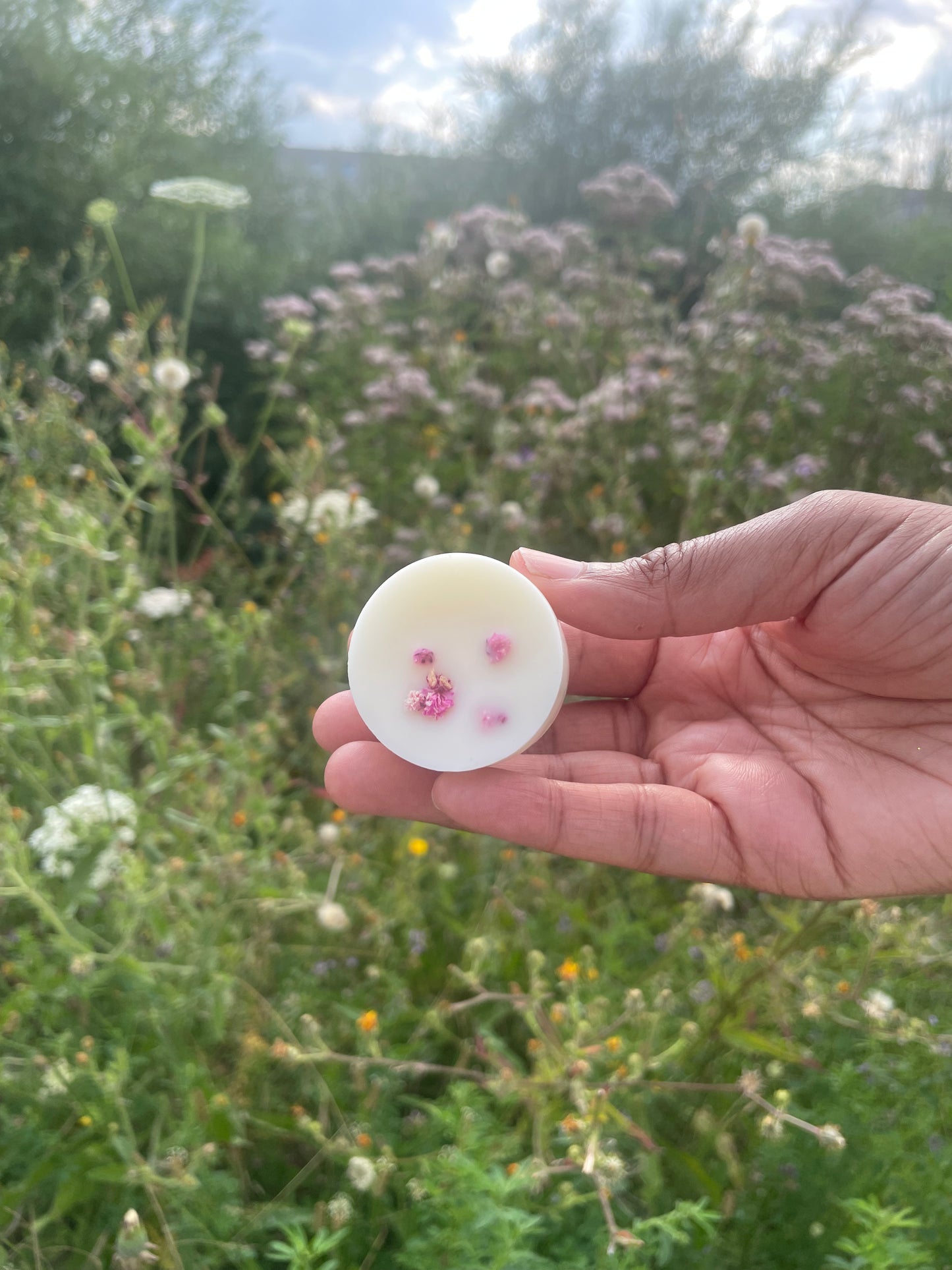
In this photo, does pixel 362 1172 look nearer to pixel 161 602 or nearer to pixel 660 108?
pixel 161 602

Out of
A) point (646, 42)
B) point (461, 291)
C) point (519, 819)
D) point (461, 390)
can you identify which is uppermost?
point (646, 42)

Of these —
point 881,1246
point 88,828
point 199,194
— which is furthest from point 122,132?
point 881,1246

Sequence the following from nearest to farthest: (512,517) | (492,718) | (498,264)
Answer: (492,718), (512,517), (498,264)

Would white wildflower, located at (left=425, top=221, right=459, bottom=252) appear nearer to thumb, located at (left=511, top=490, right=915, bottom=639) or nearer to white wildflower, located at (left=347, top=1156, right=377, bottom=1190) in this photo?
thumb, located at (left=511, top=490, right=915, bottom=639)

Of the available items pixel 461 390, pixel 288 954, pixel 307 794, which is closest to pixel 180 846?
pixel 288 954

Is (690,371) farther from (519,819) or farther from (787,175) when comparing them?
(787,175)

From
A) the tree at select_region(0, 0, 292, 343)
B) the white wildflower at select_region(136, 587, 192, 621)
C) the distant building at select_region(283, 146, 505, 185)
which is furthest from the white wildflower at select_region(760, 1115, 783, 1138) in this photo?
the distant building at select_region(283, 146, 505, 185)
